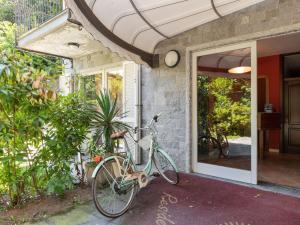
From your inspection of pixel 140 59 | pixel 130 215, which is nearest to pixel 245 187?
pixel 130 215

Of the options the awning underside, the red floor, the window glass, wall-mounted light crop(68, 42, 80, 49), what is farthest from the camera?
the window glass

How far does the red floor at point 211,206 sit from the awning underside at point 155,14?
3.12 meters

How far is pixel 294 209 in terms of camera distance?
3.97m

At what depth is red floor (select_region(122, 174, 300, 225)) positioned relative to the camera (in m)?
3.75

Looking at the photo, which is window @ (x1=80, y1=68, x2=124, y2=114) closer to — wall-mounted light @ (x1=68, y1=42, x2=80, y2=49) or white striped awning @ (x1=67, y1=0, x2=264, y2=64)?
wall-mounted light @ (x1=68, y1=42, x2=80, y2=49)

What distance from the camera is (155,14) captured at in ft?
16.7

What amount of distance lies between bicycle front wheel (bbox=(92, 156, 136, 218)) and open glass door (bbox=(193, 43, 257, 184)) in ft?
7.12

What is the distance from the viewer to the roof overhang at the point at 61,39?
20.2 ft

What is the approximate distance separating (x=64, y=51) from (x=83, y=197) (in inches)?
223

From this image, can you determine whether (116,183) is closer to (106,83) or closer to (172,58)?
(172,58)

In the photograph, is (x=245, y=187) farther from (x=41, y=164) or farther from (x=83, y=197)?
(x=41, y=164)

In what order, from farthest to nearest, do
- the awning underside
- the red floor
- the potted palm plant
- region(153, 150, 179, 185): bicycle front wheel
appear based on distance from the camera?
the potted palm plant → region(153, 150, 179, 185): bicycle front wheel → the awning underside → the red floor

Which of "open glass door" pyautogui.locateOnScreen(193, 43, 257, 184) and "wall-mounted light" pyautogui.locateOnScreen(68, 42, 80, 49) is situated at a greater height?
"wall-mounted light" pyautogui.locateOnScreen(68, 42, 80, 49)

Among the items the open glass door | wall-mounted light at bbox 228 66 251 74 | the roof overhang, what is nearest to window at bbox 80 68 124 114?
the roof overhang
